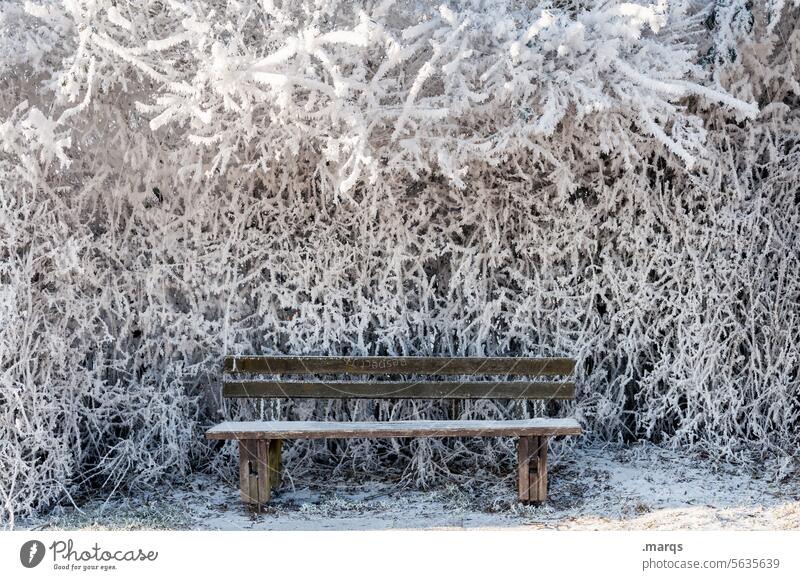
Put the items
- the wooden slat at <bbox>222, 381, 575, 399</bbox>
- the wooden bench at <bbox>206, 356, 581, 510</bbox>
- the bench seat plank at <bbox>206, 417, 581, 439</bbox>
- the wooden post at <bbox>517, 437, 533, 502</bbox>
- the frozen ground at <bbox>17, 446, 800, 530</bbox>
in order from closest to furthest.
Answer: the frozen ground at <bbox>17, 446, 800, 530</bbox> → the bench seat plank at <bbox>206, 417, 581, 439</bbox> → the wooden post at <bbox>517, 437, 533, 502</bbox> → the wooden bench at <bbox>206, 356, 581, 510</bbox> → the wooden slat at <bbox>222, 381, 575, 399</bbox>

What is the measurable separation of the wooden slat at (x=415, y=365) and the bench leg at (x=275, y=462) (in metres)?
0.46

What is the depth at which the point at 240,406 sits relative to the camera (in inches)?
207

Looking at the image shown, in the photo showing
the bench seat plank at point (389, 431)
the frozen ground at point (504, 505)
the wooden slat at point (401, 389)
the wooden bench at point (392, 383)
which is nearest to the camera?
the frozen ground at point (504, 505)

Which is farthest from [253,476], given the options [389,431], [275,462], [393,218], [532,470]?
[393,218]

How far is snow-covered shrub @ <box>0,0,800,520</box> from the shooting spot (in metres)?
4.35

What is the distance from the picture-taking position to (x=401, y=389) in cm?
497

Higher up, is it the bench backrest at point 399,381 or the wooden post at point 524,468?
the bench backrest at point 399,381

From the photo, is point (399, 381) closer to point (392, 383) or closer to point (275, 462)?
point (392, 383)

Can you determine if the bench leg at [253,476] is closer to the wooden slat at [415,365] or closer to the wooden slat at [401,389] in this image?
the wooden slat at [401,389]

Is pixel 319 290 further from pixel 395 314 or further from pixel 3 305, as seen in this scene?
pixel 3 305

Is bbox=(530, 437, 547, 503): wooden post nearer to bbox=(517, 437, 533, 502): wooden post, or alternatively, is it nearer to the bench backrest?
bbox=(517, 437, 533, 502): wooden post

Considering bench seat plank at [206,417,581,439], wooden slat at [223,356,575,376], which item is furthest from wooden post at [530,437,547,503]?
wooden slat at [223,356,575,376]

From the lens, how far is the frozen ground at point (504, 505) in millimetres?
4297

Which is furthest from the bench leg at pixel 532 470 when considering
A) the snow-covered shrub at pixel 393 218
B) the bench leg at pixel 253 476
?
the bench leg at pixel 253 476
